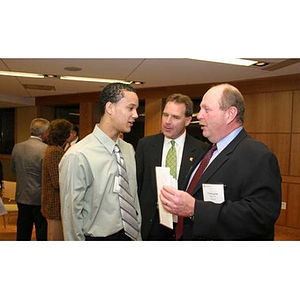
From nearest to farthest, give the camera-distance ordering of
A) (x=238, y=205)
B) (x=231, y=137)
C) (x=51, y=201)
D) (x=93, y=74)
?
(x=238, y=205) < (x=231, y=137) < (x=51, y=201) < (x=93, y=74)

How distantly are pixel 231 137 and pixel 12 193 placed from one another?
3881 millimetres

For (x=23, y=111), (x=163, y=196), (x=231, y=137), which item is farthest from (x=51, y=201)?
(x=23, y=111)

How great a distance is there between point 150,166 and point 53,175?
1.02 metres

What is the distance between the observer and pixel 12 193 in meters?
4.41

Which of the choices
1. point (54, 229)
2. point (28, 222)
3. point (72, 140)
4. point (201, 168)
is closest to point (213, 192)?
point (201, 168)

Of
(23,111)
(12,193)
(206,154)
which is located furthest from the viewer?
(23,111)

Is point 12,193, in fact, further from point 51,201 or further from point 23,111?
point 23,111

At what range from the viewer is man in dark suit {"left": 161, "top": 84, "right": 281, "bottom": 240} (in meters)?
1.19

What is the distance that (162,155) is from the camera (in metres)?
2.09

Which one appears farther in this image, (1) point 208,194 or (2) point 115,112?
(2) point 115,112

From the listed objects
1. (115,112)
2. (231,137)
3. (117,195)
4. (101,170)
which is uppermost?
(115,112)

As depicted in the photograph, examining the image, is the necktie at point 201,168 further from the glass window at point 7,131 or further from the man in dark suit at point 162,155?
the glass window at point 7,131

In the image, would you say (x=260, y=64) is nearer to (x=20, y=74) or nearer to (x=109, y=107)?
(x=109, y=107)
